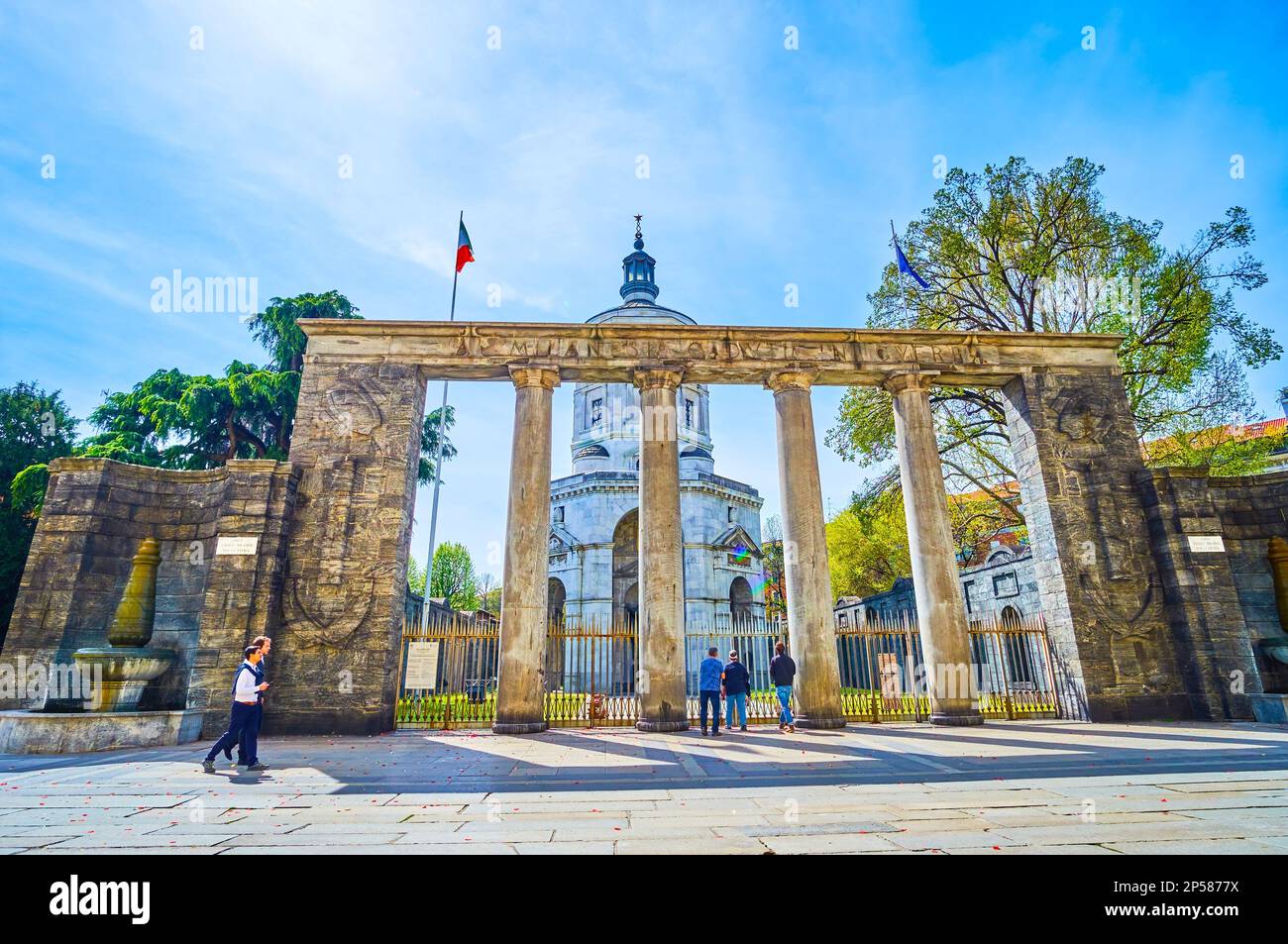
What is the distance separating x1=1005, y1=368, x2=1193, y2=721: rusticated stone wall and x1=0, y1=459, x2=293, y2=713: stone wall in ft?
56.3

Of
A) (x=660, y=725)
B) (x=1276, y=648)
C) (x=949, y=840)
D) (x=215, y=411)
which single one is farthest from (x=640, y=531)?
(x=215, y=411)

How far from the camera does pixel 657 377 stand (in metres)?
15.0

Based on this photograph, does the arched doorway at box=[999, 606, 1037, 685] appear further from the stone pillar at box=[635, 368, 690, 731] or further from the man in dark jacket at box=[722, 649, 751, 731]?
the stone pillar at box=[635, 368, 690, 731]

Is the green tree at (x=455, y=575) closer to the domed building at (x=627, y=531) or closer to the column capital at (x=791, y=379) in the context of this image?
the domed building at (x=627, y=531)

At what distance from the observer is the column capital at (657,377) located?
49.3ft

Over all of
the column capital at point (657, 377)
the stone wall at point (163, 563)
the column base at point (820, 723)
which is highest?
the column capital at point (657, 377)

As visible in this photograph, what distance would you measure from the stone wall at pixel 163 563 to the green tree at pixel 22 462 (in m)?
10.4

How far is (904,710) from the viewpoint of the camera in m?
15.6

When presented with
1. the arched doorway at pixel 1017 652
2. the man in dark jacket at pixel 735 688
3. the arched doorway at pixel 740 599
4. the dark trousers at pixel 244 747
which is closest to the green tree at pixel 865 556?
the arched doorway at pixel 740 599

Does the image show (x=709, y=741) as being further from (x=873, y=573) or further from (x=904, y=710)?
(x=873, y=573)

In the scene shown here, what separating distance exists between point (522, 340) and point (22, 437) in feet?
78.4

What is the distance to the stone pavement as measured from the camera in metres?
4.57

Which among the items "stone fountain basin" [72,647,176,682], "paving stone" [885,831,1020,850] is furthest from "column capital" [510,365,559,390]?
"paving stone" [885,831,1020,850]

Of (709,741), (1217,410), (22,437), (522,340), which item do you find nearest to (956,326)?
(1217,410)
